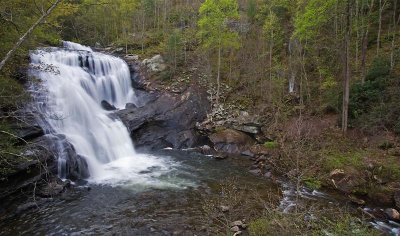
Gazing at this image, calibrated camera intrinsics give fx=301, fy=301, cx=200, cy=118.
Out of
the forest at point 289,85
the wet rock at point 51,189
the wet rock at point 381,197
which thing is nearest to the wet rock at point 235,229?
the forest at point 289,85

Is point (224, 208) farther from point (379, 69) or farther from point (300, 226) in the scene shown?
point (379, 69)

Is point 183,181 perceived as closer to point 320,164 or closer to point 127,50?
point 320,164

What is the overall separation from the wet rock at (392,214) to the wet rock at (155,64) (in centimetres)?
2340

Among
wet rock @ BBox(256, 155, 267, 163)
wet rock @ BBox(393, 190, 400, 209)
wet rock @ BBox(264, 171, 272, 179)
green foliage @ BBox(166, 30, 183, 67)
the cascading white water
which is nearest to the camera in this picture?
wet rock @ BBox(393, 190, 400, 209)

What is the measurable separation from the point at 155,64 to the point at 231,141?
13217 millimetres

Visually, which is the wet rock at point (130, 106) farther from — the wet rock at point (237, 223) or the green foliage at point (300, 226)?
the green foliage at point (300, 226)

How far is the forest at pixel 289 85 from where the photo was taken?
1216 centimetres

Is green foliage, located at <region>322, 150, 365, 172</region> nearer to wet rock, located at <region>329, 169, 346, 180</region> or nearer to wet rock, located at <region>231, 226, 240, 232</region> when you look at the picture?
wet rock, located at <region>329, 169, 346, 180</region>

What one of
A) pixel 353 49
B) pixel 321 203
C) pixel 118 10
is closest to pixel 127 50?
pixel 118 10

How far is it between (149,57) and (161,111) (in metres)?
9.80

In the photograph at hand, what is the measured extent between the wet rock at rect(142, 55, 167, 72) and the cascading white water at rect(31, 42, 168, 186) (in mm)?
3952

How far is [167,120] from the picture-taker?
83.2ft

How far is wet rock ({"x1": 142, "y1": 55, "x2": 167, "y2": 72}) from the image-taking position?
3100 cm

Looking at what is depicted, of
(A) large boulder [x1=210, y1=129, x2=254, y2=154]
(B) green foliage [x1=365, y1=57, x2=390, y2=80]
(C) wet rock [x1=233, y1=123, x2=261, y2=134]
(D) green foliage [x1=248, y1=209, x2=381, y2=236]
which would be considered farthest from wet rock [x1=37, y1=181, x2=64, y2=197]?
(B) green foliage [x1=365, y1=57, x2=390, y2=80]
